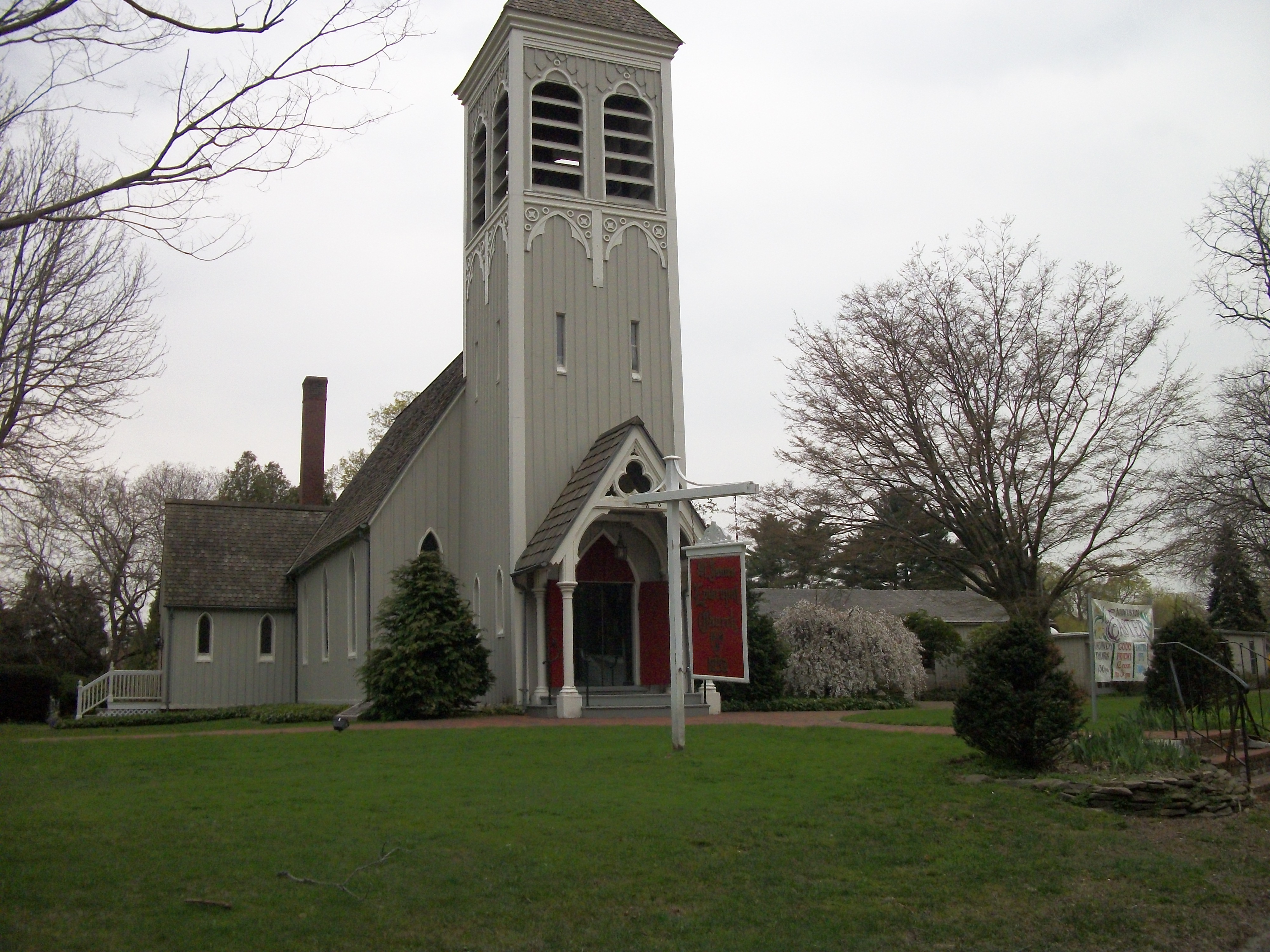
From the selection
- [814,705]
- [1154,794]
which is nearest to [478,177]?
[814,705]

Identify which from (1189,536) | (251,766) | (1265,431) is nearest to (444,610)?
(251,766)

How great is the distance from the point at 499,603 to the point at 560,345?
5.49 metres

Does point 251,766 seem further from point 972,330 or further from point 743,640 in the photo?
point 972,330

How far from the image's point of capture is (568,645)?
20922 millimetres

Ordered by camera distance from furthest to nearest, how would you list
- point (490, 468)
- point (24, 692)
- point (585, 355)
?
1. point (24, 692)
2. point (490, 468)
3. point (585, 355)

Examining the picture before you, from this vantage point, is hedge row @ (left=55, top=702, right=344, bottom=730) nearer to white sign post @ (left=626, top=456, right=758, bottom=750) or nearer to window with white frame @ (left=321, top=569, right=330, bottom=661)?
window with white frame @ (left=321, top=569, right=330, bottom=661)

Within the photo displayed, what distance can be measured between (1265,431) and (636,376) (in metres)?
17.3

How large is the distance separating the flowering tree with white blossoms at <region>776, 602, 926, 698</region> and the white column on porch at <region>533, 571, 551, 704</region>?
685 cm

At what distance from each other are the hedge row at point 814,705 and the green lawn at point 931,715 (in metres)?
0.67

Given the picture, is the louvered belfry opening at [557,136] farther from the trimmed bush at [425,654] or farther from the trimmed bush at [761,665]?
the trimmed bush at [761,665]

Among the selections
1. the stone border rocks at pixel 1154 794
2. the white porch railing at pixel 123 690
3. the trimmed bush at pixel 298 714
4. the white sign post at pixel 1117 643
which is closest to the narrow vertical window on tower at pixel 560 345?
the trimmed bush at pixel 298 714

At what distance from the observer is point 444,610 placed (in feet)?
73.0

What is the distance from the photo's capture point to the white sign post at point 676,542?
1370 cm

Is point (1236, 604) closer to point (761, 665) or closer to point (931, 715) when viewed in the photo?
point (761, 665)
